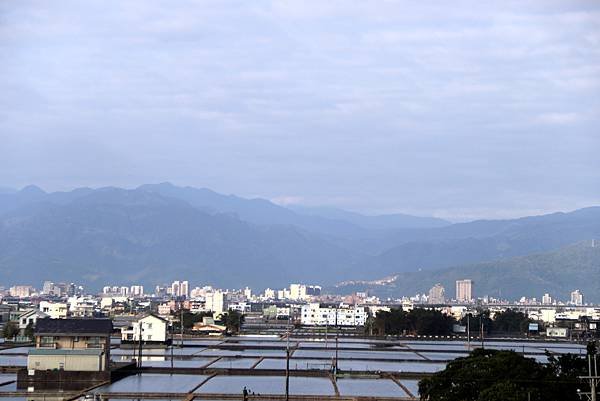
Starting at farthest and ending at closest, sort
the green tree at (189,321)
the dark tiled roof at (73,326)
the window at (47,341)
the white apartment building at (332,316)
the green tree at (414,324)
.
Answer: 1. the white apartment building at (332,316)
2. the green tree at (189,321)
3. the green tree at (414,324)
4. the dark tiled roof at (73,326)
5. the window at (47,341)

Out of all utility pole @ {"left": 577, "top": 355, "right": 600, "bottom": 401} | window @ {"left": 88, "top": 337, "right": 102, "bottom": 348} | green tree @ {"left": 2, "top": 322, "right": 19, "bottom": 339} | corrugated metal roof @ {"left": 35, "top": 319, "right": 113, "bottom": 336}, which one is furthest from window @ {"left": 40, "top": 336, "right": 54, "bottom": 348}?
green tree @ {"left": 2, "top": 322, "right": 19, "bottom": 339}

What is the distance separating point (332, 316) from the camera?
10194 cm

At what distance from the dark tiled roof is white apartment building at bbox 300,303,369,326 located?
213 ft

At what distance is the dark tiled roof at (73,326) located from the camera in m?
34.6

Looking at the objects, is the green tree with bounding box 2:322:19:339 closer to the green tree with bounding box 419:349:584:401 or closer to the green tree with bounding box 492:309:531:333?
the green tree with bounding box 492:309:531:333

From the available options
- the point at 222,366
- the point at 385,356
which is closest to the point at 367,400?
the point at 222,366

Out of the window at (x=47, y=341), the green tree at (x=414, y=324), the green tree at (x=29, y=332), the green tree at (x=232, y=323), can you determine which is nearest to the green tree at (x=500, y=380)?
the window at (x=47, y=341)

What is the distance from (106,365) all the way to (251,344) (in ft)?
82.3

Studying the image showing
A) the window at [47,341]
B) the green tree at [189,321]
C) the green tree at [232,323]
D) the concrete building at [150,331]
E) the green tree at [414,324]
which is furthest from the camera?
the green tree at [189,321]

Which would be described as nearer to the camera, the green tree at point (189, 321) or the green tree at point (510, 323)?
the green tree at point (189, 321)

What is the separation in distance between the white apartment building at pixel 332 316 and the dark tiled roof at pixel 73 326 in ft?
213

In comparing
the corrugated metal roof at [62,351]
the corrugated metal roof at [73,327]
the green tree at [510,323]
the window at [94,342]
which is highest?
the corrugated metal roof at [73,327]

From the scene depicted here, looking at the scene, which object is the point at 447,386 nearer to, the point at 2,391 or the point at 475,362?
the point at 475,362

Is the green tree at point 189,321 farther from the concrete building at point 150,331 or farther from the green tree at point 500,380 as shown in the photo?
the green tree at point 500,380
